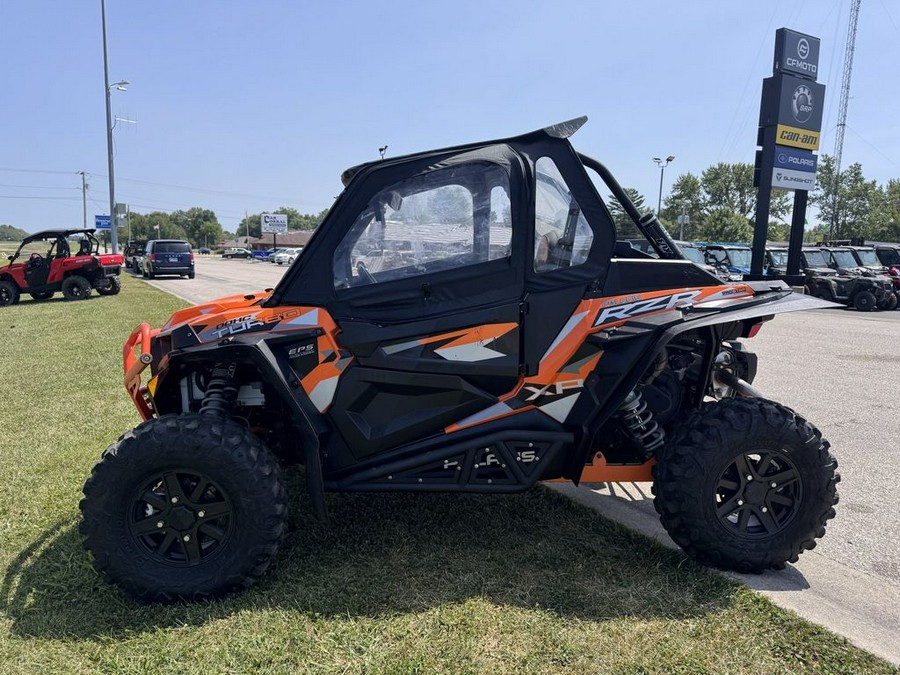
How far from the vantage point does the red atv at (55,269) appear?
57.4ft

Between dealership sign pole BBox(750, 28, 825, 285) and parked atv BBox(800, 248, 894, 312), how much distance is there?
1928 millimetres

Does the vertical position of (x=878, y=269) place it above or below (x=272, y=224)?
below

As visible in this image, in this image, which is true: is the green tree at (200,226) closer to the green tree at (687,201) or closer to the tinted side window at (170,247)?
the green tree at (687,201)

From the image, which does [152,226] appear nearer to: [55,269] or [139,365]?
[55,269]

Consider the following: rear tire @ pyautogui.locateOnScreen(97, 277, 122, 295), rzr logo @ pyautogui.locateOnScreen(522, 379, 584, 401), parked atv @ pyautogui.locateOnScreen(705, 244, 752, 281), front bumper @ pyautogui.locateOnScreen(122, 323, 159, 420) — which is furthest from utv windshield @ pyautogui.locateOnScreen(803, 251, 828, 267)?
front bumper @ pyautogui.locateOnScreen(122, 323, 159, 420)

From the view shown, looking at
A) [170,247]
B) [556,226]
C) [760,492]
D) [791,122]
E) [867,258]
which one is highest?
[791,122]

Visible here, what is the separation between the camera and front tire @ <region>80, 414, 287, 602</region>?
2.96 meters

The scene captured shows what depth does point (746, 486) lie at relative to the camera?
10.6 feet

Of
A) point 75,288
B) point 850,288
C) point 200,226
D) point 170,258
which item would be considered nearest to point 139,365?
point 75,288

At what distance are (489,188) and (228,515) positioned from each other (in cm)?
204

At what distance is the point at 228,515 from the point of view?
3.04 m

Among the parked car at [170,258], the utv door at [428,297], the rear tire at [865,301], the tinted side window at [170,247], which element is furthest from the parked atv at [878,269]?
the tinted side window at [170,247]

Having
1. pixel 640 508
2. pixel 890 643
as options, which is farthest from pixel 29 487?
pixel 890 643

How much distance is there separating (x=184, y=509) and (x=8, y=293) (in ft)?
59.8
